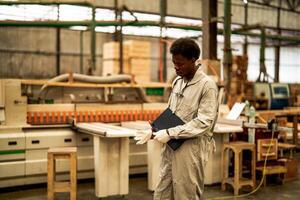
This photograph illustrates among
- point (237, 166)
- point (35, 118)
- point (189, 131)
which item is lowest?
point (237, 166)

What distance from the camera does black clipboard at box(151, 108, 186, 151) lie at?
2.09 m

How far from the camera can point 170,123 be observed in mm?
2162

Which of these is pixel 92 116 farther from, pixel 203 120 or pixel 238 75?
pixel 238 75

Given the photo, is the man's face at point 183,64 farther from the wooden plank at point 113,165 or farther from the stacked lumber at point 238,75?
the stacked lumber at point 238,75

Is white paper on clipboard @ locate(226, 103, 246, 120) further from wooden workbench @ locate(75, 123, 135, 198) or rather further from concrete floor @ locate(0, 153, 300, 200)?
wooden workbench @ locate(75, 123, 135, 198)

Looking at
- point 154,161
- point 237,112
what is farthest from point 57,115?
point 237,112

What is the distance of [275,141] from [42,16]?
8760 mm

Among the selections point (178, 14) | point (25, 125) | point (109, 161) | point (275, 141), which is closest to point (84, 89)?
point (25, 125)

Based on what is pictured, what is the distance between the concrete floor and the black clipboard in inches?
75.1

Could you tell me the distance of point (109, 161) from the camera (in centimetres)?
372

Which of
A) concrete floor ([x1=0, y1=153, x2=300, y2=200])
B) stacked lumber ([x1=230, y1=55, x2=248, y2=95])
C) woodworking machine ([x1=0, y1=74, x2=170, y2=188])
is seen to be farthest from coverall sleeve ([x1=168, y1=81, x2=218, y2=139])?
stacked lumber ([x1=230, y1=55, x2=248, y2=95])

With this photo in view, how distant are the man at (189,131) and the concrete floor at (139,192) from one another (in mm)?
1908

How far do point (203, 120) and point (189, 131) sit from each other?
10 centimetres

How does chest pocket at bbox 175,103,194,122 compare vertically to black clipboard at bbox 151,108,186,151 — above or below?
above
